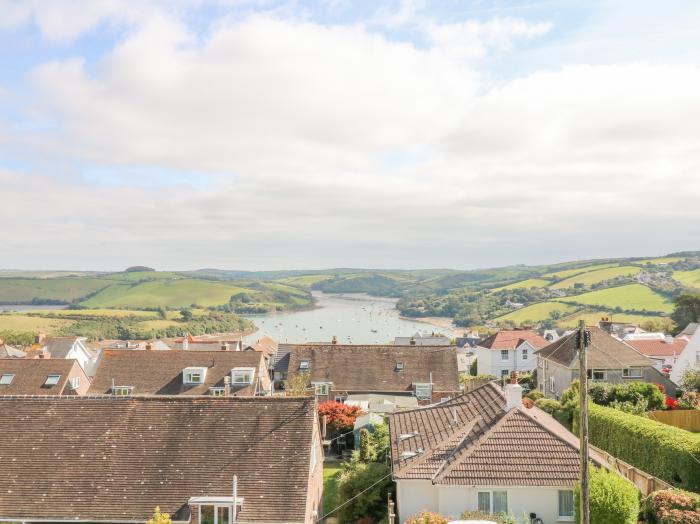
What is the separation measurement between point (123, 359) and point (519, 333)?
1979 inches

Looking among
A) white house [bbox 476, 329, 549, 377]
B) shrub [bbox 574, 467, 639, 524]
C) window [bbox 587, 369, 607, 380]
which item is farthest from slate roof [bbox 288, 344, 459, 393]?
shrub [bbox 574, 467, 639, 524]

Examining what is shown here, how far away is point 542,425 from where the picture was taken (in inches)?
937

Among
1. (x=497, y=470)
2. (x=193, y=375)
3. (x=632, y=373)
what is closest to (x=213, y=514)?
(x=497, y=470)

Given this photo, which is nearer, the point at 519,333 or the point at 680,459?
the point at 680,459

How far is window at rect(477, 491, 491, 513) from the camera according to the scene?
70.4ft

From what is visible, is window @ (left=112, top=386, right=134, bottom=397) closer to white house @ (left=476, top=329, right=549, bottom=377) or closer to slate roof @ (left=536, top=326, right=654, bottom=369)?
slate roof @ (left=536, top=326, right=654, bottom=369)

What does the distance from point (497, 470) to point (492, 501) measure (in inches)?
41.6

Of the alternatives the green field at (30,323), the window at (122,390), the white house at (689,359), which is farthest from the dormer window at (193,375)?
the green field at (30,323)

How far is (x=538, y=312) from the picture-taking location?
18175 cm

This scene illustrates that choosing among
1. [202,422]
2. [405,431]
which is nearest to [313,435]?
[202,422]

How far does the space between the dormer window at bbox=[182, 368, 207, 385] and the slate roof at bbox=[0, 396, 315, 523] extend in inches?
1052

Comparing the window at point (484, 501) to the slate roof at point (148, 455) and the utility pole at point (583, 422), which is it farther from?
the utility pole at point (583, 422)

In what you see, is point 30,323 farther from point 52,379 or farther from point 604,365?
point 604,365

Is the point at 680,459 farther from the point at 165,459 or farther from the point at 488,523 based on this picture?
the point at 165,459
